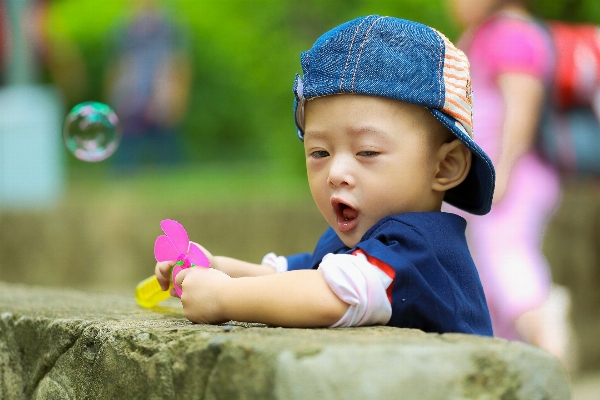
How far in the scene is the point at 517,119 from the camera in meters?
3.22

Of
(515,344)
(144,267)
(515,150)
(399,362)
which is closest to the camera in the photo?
(399,362)

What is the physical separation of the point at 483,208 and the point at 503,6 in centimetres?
160

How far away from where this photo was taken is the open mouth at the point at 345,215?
1.87 metres

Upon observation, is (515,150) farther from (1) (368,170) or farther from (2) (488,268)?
(1) (368,170)

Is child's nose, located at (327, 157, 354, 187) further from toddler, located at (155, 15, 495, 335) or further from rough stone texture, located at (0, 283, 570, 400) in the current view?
rough stone texture, located at (0, 283, 570, 400)

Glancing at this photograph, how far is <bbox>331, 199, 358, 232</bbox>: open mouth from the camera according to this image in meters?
1.87

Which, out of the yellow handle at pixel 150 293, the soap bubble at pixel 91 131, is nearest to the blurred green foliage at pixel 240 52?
the soap bubble at pixel 91 131

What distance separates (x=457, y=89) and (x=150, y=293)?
860 millimetres

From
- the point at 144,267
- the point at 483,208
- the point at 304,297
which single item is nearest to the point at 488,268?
the point at 483,208

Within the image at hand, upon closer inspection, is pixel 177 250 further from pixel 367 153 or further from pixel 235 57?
pixel 235 57

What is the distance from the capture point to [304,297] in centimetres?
161

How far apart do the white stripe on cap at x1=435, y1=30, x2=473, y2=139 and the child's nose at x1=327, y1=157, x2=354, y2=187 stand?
0.69ft

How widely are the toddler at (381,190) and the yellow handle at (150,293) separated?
0.20m

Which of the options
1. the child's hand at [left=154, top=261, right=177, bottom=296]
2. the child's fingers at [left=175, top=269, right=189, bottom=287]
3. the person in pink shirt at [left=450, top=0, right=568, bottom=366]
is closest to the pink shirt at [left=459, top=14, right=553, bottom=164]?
the person in pink shirt at [left=450, top=0, right=568, bottom=366]
